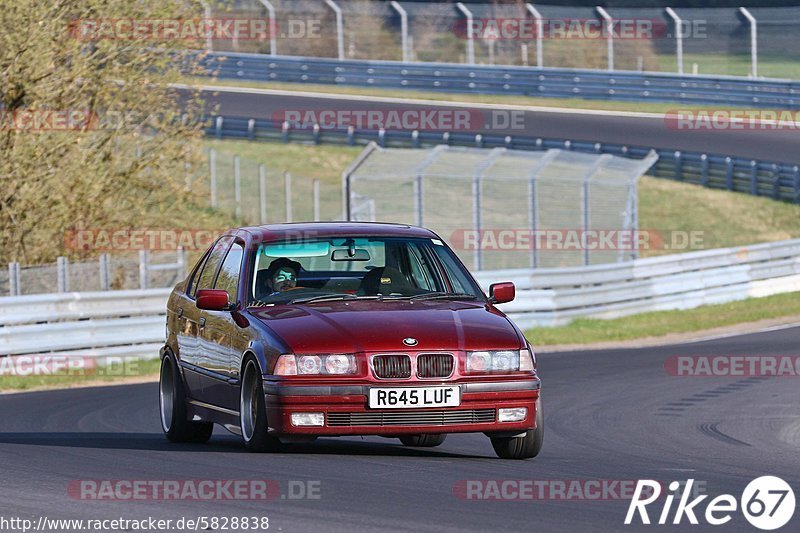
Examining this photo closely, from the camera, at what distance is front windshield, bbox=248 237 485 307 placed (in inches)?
387

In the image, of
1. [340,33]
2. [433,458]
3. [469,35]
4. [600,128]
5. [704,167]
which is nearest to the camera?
[433,458]

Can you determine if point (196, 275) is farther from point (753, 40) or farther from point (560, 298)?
point (753, 40)

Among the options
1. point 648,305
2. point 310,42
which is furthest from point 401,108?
point 648,305

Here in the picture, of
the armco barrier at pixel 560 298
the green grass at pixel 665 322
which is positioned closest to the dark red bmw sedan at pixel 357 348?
the armco barrier at pixel 560 298

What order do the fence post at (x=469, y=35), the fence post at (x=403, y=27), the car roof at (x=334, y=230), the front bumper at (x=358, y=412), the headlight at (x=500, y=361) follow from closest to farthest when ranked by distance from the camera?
the front bumper at (x=358, y=412), the headlight at (x=500, y=361), the car roof at (x=334, y=230), the fence post at (x=469, y=35), the fence post at (x=403, y=27)

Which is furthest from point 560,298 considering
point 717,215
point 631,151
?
point 717,215

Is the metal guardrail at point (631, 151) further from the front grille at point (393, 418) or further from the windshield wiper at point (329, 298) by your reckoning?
the front grille at point (393, 418)

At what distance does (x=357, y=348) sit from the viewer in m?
8.81

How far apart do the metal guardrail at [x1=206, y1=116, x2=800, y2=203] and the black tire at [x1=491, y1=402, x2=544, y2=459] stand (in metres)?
25.9

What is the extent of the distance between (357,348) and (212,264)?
2448 mm

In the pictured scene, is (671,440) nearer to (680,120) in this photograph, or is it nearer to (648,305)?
(648,305)

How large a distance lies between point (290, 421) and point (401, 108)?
110ft

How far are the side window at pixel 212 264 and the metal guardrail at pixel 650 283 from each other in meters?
11.4

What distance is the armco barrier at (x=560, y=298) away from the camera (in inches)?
726
